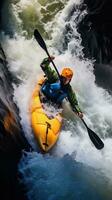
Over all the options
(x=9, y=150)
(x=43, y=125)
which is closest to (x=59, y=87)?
(x=43, y=125)

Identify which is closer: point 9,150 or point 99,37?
point 9,150

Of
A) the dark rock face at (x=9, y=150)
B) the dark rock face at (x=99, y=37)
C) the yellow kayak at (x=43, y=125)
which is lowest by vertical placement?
the dark rock face at (x=9, y=150)

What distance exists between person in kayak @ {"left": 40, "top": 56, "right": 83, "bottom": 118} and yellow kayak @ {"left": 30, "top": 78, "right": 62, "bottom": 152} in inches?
10.5

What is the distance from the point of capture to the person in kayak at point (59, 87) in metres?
10.0

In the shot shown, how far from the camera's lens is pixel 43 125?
927cm

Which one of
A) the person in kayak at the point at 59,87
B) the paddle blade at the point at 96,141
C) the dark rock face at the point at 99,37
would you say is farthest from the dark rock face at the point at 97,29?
the paddle blade at the point at 96,141

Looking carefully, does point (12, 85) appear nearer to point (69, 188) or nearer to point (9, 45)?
point (9, 45)

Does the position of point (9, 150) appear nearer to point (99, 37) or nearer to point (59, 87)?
point (59, 87)

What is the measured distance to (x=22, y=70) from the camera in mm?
11133

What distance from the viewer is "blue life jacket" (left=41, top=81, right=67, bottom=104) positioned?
10.0m

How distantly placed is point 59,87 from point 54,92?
15 cm

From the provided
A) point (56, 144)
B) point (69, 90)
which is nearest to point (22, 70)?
point (69, 90)

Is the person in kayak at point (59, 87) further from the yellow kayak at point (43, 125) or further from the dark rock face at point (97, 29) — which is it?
the dark rock face at point (97, 29)

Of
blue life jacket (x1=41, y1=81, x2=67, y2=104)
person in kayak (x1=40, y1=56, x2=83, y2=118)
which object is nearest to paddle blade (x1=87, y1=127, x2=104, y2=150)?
person in kayak (x1=40, y1=56, x2=83, y2=118)
